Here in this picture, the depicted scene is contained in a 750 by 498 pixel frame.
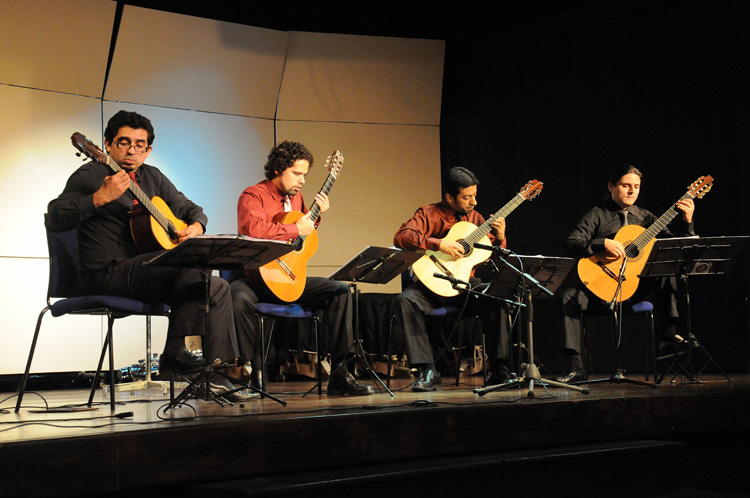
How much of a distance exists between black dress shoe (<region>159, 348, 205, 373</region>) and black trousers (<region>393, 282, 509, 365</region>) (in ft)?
4.76

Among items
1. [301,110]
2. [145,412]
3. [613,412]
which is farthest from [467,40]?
[145,412]

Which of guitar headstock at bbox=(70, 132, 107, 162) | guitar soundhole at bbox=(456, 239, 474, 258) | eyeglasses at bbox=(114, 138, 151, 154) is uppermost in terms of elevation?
eyeglasses at bbox=(114, 138, 151, 154)

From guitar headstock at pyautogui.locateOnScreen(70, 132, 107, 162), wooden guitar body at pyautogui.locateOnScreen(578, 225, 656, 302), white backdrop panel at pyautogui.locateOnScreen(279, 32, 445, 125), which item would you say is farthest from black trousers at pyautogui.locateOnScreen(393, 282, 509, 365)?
white backdrop panel at pyautogui.locateOnScreen(279, 32, 445, 125)

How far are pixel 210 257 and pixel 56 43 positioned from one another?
413 cm

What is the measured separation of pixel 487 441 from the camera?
3.16 m

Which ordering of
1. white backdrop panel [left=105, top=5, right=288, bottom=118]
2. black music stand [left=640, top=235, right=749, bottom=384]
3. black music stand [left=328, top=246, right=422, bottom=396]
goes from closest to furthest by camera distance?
black music stand [left=328, top=246, right=422, bottom=396] → black music stand [left=640, top=235, right=749, bottom=384] → white backdrop panel [left=105, top=5, right=288, bottom=118]

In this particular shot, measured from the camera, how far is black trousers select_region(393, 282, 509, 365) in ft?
14.8

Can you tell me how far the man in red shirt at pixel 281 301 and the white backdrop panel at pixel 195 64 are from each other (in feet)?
9.40

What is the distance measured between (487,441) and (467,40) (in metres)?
5.41

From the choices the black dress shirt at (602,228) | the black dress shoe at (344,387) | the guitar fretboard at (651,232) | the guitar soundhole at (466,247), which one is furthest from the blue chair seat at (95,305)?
the guitar fretboard at (651,232)

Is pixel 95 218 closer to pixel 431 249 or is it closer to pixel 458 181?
pixel 431 249

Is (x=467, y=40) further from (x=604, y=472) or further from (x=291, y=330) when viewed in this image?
(x=604, y=472)

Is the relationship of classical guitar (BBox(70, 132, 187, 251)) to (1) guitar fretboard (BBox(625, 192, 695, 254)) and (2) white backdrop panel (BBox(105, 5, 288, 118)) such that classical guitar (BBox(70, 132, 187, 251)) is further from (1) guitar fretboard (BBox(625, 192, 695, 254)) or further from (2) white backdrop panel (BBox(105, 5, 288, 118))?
(2) white backdrop panel (BBox(105, 5, 288, 118))

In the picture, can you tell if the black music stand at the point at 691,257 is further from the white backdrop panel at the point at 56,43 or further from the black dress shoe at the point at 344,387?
the white backdrop panel at the point at 56,43
